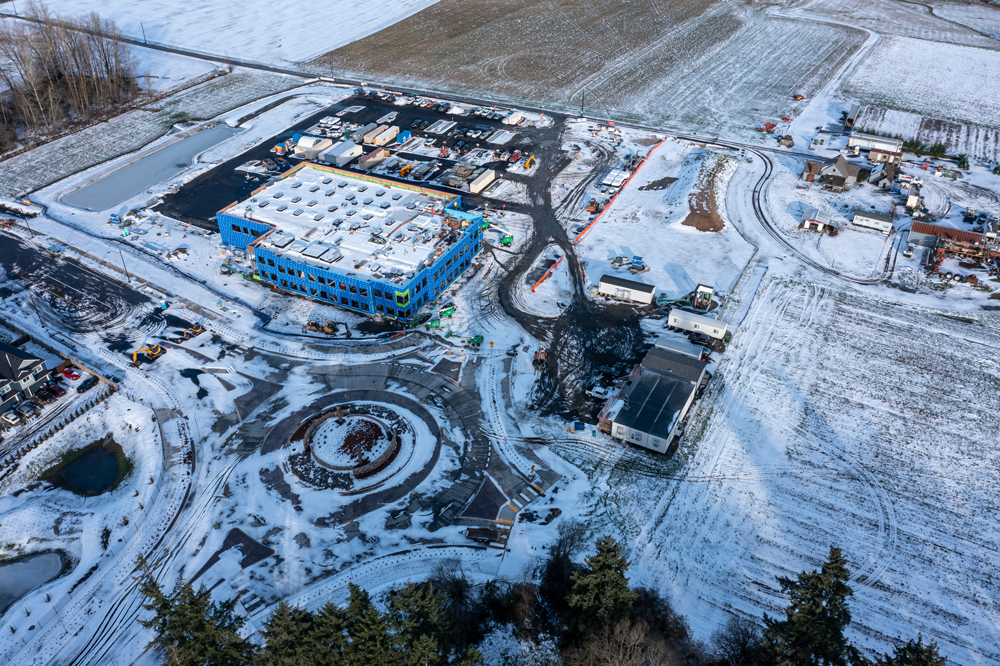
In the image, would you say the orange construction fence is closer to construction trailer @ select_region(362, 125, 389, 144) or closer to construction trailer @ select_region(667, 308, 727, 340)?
construction trailer @ select_region(667, 308, 727, 340)

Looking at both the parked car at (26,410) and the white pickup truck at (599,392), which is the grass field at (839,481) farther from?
the parked car at (26,410)

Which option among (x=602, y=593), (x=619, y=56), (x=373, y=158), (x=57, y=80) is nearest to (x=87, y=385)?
(x=602, y=593)

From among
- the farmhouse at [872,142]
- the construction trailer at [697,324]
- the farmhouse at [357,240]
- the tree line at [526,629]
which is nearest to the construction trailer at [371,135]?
the farmhouse at [357,240]

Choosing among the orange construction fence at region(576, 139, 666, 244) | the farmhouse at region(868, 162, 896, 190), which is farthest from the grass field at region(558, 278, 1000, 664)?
the farmhouse at region(868, 162, 896, 190)

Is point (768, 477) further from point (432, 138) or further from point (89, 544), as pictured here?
point (432, 138)

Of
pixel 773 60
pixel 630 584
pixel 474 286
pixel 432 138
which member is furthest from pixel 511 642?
pixel 773 60

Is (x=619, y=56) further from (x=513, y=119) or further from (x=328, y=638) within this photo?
(x=328, y=638)
